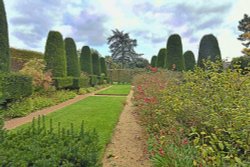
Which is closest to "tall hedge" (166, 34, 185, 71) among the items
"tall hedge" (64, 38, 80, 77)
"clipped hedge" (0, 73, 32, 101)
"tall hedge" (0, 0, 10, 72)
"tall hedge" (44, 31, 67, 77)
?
"tall hedge" (64, 38, 80, 77)

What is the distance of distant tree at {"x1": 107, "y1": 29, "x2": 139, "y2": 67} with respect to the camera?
47.3 meters

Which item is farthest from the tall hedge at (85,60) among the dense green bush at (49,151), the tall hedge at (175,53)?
the dense green bush at (49,151)

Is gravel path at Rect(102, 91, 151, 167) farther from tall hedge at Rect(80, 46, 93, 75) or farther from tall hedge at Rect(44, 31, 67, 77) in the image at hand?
tall hedge at Rect(80, 46, 93, 75)

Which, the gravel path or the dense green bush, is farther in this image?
the gravel path

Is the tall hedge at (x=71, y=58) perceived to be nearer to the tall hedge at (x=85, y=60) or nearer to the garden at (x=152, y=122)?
the garden at (x=152, y=122)

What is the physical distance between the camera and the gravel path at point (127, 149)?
3736 millimetres

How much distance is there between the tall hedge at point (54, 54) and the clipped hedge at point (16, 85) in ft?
12.5

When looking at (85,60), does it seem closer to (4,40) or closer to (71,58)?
(71,58)

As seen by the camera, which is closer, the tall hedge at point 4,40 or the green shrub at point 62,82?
the tall hedge at point 4,40

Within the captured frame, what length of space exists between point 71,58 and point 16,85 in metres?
7.89

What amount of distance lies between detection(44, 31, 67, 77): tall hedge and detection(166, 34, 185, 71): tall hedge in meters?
7.26

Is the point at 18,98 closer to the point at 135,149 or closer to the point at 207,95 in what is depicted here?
the point at 135,149

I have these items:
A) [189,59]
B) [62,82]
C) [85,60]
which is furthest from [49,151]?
[85,60]

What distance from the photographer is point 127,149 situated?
4414 millimetres
